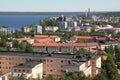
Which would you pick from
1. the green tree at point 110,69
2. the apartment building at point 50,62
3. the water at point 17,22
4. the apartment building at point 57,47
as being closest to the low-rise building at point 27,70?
the apartment building at point 50,62

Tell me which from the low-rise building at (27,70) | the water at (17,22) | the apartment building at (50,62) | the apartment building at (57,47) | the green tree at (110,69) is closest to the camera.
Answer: the low-rise building at (27,70)

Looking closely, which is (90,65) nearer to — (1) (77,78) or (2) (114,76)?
(2) (114,76)

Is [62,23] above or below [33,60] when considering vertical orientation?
below

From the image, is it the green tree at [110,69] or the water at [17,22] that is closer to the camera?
the green tree at [110,69]

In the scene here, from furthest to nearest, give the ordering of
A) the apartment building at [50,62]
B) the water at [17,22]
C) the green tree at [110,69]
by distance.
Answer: the water at [17,22] → the apartment building at [50,62] → the green tree at [110,69]

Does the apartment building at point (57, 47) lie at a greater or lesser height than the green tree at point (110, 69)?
lesser

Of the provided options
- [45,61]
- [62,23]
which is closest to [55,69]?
[45,61]

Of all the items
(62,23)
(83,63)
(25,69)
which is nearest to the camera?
Result: (25,69)

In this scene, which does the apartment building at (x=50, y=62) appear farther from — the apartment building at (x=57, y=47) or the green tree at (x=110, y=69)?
the apartment building at (x=57, y=47)

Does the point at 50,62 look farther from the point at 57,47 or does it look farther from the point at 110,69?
the point at 57,47

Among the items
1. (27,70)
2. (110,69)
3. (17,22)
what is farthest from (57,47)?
(17,22)

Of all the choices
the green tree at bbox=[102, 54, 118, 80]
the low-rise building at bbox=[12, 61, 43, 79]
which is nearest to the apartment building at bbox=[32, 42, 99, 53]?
the green tree at bbox=[102, 54, 118, 80]
